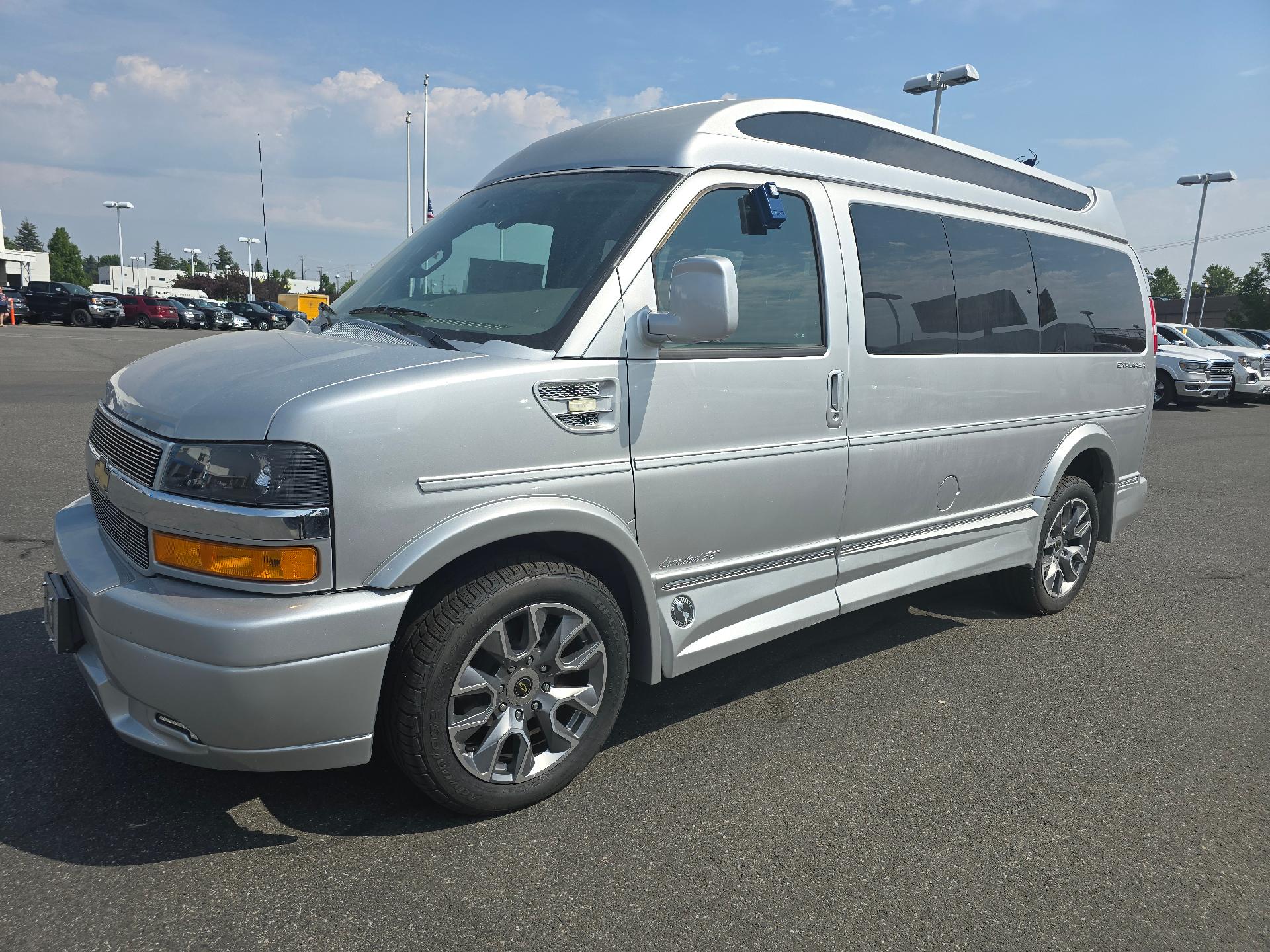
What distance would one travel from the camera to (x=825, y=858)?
2.72 meters

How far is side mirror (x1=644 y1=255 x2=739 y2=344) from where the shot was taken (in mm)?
2809

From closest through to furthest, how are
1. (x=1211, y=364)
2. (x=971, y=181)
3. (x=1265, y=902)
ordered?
(x=1265, y=902) < (x=971, y=181) < (x=1211, y=364)

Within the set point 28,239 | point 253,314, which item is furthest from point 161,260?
point 253,314

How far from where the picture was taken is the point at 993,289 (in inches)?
174

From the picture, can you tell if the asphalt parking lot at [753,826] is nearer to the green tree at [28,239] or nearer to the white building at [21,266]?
the white building at [21,266]

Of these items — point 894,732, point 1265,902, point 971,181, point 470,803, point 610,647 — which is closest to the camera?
point 1265,902

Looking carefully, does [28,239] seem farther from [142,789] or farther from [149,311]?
[142,789]

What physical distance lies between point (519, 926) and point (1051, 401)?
3.71 metres

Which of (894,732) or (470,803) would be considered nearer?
(470,803)

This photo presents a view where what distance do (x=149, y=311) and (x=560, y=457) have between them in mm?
50737

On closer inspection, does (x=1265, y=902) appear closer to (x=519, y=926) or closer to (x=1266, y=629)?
(x=519, y=926)

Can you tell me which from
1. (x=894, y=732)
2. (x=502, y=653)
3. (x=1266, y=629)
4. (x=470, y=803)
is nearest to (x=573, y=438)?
(x=502, y=653)

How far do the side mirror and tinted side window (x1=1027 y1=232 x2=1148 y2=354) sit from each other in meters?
2.54

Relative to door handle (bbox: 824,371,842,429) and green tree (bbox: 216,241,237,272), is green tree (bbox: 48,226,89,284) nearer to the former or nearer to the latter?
green tree (bbox: 216,241,237,272)
